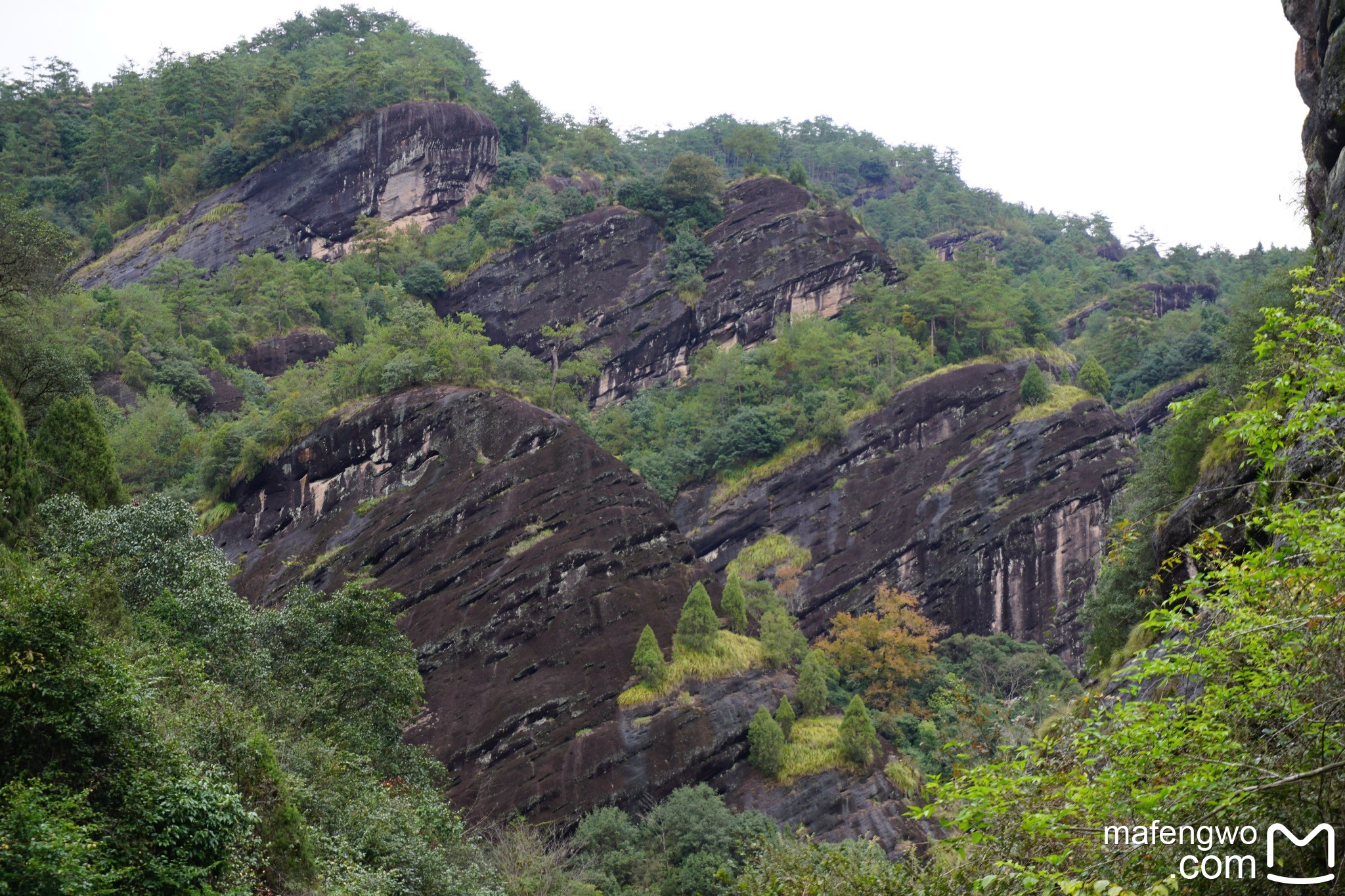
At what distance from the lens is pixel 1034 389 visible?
4675cm

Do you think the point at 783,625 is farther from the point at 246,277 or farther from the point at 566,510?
the point at 246,277

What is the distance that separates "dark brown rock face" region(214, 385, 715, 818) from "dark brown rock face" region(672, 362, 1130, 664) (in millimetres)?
12868

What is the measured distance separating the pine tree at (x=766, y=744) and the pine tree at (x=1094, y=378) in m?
27.7

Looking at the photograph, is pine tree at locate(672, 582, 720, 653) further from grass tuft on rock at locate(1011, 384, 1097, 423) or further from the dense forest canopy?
grass tuft on rock at locate(1011, 384, 1097, 423)

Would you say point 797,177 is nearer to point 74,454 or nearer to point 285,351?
point 285,351

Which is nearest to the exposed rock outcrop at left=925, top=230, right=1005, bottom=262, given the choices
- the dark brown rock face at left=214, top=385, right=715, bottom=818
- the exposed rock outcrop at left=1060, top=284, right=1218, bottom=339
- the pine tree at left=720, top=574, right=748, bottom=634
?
the exposed rock outcrop at left=1060, top=284, right=1218, bottom=339

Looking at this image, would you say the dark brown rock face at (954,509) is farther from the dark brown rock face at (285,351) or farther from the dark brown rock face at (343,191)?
the dark brown rock face at (343,191)

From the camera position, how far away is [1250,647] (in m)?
7.30

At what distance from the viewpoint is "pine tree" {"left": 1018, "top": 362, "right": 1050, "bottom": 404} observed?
1839 inches

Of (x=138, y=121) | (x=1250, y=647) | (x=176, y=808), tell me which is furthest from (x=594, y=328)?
(x=1250, y=647)

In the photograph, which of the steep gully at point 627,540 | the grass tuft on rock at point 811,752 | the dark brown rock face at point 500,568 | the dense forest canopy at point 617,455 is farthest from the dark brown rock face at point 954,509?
the grass tuft on rock at point 811,752

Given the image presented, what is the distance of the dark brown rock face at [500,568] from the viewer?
1102 inches

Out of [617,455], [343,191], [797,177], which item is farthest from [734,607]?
[343,191]

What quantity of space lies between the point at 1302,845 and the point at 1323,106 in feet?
45.8
